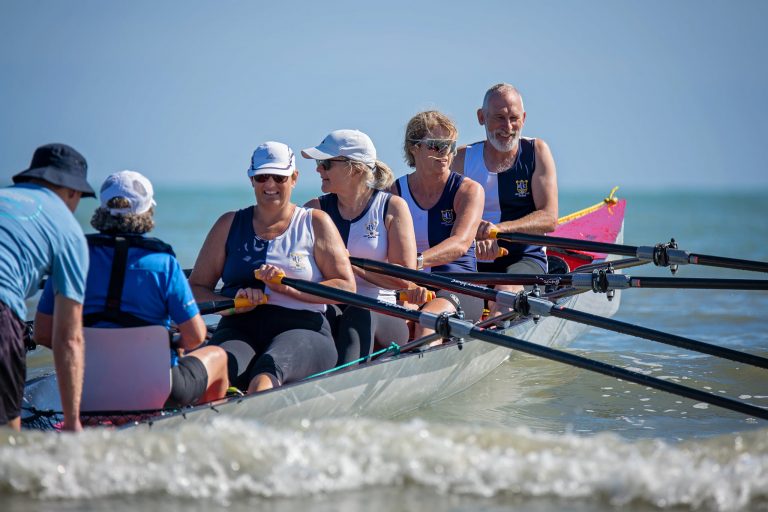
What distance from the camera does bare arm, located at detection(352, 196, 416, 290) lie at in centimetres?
664

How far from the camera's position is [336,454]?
4.68 m

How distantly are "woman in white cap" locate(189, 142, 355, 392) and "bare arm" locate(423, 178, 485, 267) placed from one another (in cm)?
139

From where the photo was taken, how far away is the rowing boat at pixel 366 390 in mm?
4941

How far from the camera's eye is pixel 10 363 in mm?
4395

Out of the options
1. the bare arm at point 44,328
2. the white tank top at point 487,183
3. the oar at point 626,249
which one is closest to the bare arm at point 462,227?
the oar at point 626,249

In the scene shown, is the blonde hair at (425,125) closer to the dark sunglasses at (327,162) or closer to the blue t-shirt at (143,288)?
the dark sunglasses at (327,162)

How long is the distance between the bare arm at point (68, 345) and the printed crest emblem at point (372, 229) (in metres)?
2.67

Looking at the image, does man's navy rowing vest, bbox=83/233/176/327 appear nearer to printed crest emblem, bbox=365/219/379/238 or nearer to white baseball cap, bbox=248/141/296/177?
white baseball cap, bbox=248/141/296/177

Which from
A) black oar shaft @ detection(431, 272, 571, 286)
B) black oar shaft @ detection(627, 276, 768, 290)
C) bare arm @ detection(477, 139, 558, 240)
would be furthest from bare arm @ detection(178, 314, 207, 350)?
bare arm @ detection(477, 139, 558, 240)

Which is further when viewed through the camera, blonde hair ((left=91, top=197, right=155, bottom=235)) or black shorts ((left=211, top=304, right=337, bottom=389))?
black shorts ((left=211, top=304, right=337, bottom=389))

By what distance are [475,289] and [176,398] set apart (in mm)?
2310

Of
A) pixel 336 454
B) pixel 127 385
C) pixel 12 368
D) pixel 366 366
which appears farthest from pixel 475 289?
pixel 12 368

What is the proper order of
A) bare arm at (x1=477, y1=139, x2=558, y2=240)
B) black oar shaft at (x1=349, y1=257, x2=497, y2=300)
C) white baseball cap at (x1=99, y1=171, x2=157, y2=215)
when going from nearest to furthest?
white baseball cap at (x1=99, y1=171, x2=157, y2=215)
black oar shaft at (x1=349, y1=257, x2=497, y2=300)
bare arm at (x1=477, y1=139, x2=558, y2=240)

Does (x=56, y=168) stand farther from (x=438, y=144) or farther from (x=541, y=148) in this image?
(x=541, y=148)
